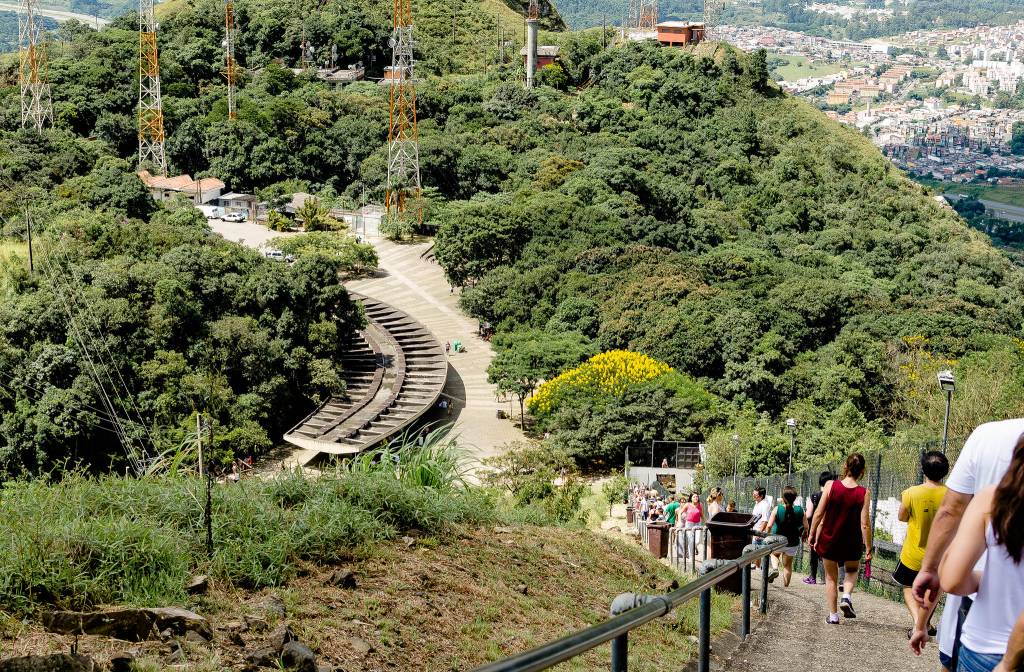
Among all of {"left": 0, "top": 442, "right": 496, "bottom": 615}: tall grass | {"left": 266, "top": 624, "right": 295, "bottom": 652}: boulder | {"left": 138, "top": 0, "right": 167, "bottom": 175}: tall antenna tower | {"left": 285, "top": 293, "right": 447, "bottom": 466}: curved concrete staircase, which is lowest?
{"left": 285, "top": 293, "right": 447, "bottom": 466}: curved concrete staircase

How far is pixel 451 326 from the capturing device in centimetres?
3825

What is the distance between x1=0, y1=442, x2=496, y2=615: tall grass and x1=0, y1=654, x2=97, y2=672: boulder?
74 cm

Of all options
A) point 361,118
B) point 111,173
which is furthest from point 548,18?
point 111,173

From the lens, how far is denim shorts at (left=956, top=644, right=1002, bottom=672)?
3692 millimetres

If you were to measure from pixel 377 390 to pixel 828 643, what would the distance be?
2449 centimetres

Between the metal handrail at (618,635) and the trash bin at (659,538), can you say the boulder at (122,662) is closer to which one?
the metal handrail at (618,635)

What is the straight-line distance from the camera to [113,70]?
6006 cm

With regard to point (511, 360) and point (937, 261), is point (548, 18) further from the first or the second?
point (511, 360)

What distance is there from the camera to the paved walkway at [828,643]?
6.27 m

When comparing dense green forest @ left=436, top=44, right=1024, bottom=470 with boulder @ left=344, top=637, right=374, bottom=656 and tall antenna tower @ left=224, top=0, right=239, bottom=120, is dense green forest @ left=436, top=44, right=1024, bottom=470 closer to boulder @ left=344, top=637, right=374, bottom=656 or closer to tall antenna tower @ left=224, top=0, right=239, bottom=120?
tall antenna tower @ left=224, top=0, right=239, bottom=120

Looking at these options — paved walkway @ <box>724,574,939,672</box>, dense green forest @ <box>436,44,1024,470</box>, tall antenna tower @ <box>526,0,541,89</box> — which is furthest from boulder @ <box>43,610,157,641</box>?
tall antenna tower @ <box>526,0,541,89</box>

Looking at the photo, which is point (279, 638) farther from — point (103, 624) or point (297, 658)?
point (103, 624)

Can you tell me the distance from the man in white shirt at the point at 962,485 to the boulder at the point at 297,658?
8.93ft

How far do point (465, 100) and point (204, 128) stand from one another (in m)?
16.1
